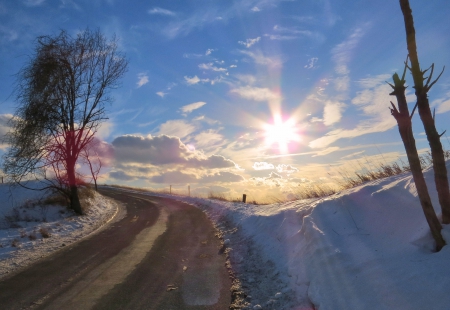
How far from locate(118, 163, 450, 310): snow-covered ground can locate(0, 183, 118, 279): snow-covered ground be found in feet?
20.1

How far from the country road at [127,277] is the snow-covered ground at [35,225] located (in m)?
0.85

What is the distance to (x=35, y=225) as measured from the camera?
14852 millimetres

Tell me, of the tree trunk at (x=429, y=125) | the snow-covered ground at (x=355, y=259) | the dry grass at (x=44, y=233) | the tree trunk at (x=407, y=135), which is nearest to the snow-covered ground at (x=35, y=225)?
the dry grass at (x=44, y=233)

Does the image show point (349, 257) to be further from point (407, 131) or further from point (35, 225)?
point (35, 225)

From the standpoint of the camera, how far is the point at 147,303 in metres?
6.11

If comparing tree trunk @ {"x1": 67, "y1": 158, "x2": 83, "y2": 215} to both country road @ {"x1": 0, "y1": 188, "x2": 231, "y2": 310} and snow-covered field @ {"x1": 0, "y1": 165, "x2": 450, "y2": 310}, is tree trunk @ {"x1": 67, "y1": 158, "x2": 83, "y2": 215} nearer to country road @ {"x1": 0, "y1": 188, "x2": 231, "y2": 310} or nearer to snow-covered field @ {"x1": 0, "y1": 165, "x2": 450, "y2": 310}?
country road @ {"x1": 0, "y1": 188, "x2": 231, "y2": 310}

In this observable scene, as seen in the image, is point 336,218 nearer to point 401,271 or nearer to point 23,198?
point 401,271

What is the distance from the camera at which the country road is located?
6.25 meters

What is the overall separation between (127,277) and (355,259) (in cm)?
487

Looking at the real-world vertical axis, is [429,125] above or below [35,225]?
above

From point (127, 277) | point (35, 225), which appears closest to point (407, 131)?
point (127, 277)

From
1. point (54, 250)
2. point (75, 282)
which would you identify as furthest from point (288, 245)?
point (54, 250)

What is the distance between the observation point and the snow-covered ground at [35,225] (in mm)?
10193

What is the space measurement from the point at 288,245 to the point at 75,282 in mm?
4992
